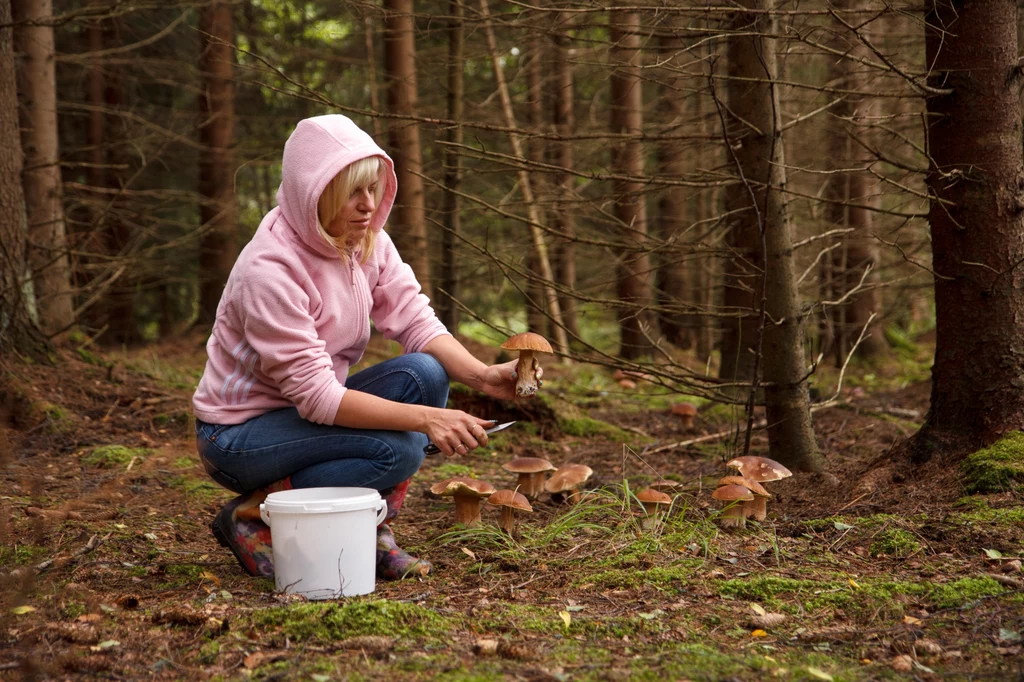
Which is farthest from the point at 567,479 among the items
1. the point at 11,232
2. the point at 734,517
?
the point at 11,232

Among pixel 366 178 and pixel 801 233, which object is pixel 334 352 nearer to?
pixel 366 178

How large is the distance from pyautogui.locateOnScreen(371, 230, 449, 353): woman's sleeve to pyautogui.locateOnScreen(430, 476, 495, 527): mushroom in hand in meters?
Answer: 0.64

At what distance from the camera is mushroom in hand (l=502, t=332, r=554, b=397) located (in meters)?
3.44

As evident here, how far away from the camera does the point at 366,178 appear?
324 centimetres

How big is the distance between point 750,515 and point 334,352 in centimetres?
204

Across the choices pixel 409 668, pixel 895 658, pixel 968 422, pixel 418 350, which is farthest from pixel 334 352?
pixel 968 422

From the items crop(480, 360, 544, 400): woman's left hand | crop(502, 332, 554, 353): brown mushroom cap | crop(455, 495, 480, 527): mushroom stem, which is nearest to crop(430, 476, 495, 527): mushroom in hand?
crop(455, 495, 480, 527): mushroom stem

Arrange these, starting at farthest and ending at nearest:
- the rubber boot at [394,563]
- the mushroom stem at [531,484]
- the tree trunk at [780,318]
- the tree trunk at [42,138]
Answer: the tree trunk at [42,138] → the tree trunk at [780,318] → the mushroom stem at [531,484] → the rubber boot at [394,563]

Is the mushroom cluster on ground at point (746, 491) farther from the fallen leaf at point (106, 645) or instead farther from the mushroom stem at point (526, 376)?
the fallen leaf at point (106, 645)

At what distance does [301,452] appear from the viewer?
3.25m

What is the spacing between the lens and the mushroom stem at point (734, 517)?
3791 millimetres

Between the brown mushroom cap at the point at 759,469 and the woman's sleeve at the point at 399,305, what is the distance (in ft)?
5.14

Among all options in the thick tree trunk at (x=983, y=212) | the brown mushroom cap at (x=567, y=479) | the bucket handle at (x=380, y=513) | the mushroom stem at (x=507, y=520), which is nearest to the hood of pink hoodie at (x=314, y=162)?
the bucket handle at (x=380, y=513)

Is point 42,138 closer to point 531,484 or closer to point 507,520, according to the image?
point 531,484
